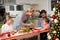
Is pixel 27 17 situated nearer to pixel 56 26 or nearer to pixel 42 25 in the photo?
pixel 42 25

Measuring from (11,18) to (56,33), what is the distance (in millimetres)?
1030

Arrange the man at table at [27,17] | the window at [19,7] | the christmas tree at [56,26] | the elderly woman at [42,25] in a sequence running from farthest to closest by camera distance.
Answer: the window at [19,7] < the man at table at [27,17] < the elderly woman at [42,25] < the christmas tree at [56,26]

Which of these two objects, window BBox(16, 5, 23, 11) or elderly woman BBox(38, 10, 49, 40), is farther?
window BBox(16, 5, 23, 11)

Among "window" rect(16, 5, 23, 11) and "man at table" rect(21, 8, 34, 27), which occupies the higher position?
"window" rect(16, 5, 23, 11)

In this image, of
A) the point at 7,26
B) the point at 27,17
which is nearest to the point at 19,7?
the point at 27,17

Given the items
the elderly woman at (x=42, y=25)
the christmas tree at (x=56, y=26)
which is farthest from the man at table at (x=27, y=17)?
the christmas tree at (x=56, y=26)

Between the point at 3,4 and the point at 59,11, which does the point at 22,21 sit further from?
the point at 59,11

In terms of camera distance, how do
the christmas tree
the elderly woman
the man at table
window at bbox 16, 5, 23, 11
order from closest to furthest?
the christmas tree
the elderly woman
the man at table
window at bbox 16, 5, 23, 11

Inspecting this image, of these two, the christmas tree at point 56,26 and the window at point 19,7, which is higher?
the window at point 19,7

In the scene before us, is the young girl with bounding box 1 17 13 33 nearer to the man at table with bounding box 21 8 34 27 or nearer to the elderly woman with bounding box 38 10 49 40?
the man at table with bounding box 21 8 34 27

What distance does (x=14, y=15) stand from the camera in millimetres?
2777

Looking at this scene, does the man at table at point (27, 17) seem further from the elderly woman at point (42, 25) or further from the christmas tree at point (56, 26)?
the christmas tree at point (56, 26)

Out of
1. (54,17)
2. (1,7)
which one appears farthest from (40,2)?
(54,17)

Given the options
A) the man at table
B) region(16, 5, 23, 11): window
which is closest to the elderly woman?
the man at table
